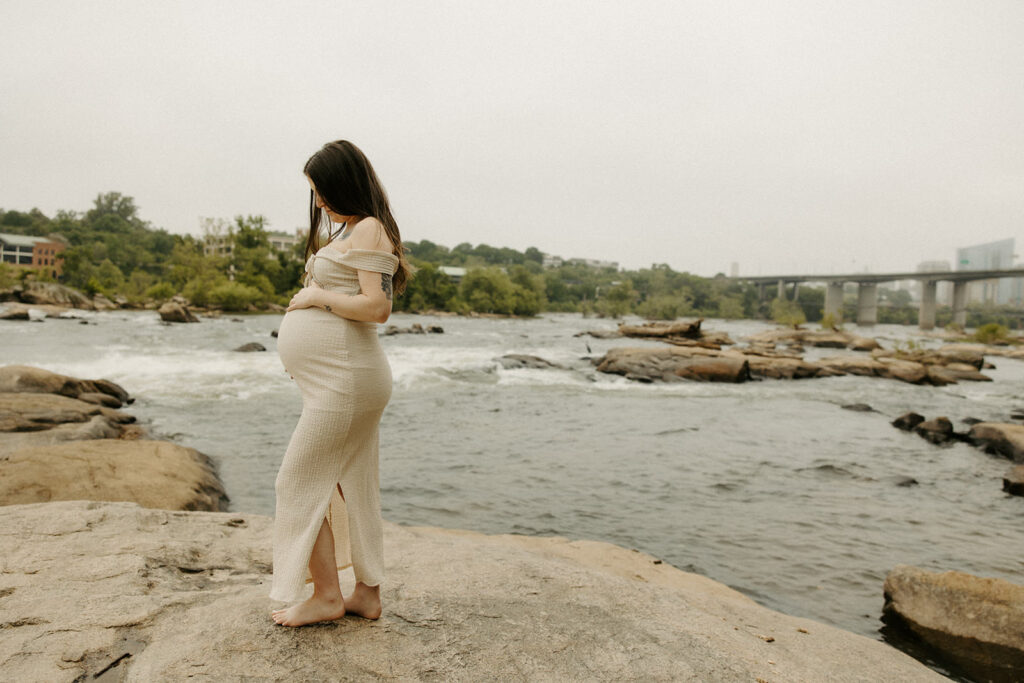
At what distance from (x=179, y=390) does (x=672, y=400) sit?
37.9 ft

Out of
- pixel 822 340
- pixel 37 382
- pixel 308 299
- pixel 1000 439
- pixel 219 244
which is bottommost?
pixel 1000 439

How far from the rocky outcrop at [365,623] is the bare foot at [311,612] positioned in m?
0.04

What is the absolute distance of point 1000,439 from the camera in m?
10.6

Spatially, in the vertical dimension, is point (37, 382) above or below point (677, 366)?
above

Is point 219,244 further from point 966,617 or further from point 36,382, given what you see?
point 966,617

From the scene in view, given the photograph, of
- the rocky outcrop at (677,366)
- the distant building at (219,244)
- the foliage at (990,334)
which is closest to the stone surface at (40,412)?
the rocky outcrop at (677,366)

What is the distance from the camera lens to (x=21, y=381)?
9641 millimetres

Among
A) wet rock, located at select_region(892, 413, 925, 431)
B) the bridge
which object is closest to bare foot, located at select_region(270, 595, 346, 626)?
wet rock, located at select_region(892, 413, 925, 431)

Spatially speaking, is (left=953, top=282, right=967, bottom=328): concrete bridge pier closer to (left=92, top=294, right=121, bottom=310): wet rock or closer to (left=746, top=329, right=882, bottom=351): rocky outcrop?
(left=746, top=329, right=882, bottom=351): rocky outcrop

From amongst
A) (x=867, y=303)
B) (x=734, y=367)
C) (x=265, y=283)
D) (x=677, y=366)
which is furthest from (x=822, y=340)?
(x=265, y=283)

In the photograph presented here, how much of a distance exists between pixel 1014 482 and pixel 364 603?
9.46 m

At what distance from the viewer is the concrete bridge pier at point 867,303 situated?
72.9 meters

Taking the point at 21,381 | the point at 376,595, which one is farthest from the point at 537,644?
the point at 21,381

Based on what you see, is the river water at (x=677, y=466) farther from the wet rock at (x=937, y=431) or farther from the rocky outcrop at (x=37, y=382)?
the rocky outcrop at (x=37, y=382)
